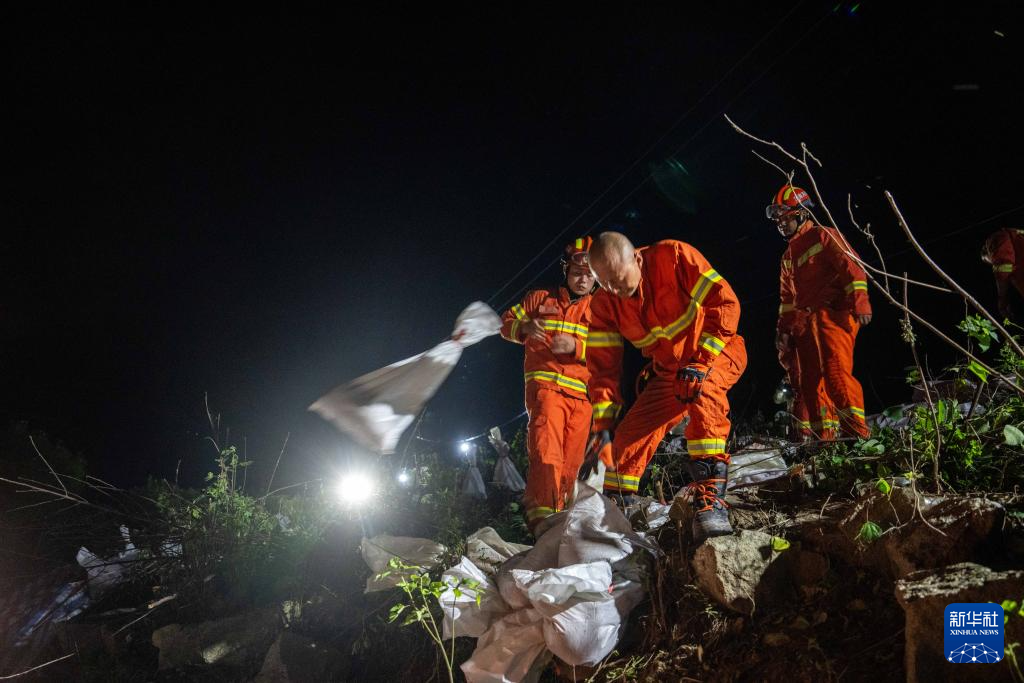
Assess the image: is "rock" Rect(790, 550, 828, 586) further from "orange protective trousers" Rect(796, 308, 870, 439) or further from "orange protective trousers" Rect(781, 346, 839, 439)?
"orange protective trousers" Rect(796, 308, 870, 439)

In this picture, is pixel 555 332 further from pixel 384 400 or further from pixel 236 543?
pixel 236 543

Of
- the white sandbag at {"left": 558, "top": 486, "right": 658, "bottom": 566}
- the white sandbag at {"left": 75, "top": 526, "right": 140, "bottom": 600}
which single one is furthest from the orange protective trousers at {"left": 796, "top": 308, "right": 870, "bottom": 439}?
the white sandbag at {"left": 75, "top": 526, "right": 140, "bottom": 600}

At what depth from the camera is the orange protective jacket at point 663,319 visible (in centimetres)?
294

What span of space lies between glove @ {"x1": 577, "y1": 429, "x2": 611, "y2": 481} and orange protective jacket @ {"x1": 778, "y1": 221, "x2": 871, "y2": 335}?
2.00m

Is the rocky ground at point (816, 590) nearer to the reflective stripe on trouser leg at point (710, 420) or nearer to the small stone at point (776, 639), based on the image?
the small stone at point (776, 639)

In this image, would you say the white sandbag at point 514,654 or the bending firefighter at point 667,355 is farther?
the bending firefighter at point 667,355

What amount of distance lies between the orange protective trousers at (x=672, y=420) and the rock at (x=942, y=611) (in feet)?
3.76

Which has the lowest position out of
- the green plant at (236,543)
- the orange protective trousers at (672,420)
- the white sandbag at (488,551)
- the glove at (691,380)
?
the green plant at (236,543)

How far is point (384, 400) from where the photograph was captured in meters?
3.34

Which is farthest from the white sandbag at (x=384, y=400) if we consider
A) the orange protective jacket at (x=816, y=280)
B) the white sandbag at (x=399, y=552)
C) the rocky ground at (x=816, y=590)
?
the orange protective jacket at (x=816, y=280)

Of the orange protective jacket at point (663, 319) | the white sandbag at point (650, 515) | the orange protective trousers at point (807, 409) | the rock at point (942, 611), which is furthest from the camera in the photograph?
the orange protective trousers at point (807, 409)

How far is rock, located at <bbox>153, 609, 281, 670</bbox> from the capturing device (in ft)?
13.6

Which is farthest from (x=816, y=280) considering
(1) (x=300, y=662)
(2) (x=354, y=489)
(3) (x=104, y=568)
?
(3) (x=104, y=568)

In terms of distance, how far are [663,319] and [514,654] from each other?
194cm
